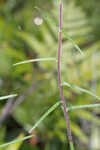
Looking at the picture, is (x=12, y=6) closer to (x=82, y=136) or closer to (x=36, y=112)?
(x=36, y=112)

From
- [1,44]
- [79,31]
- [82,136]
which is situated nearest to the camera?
[82,136]

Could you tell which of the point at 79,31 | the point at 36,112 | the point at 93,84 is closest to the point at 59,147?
the point at 36,112

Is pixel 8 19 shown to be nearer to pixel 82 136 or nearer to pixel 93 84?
pixel 93 84

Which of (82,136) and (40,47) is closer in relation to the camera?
(82,136)

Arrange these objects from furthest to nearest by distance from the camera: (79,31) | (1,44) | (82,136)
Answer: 1. (79,31)
2. (1,44)
3. (82,136)

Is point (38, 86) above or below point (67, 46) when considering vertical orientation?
below

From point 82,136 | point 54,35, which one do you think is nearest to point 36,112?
point 82,136

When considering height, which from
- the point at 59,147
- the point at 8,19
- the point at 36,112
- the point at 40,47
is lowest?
the point at 59,147
